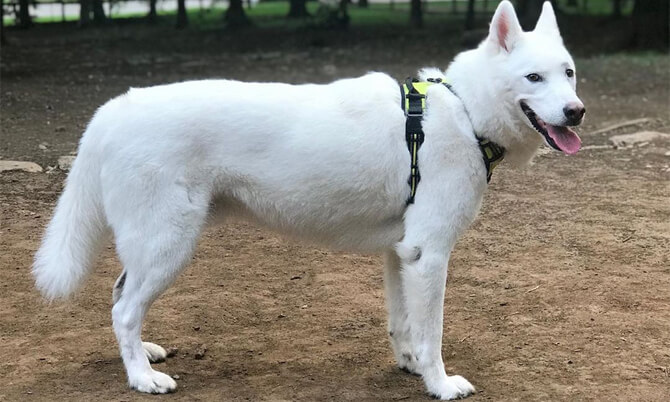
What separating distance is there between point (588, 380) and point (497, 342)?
66 centimetres

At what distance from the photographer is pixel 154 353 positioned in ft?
15.1

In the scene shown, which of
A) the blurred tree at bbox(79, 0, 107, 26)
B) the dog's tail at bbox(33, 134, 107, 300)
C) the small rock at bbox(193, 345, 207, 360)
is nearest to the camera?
the dog's tail at bbox(33, 134, 107, 300)

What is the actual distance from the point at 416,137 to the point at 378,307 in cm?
171

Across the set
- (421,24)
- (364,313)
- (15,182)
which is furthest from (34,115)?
(421,24)

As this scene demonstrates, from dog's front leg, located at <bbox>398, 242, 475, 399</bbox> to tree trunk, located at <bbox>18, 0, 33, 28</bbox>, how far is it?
92.3 feet

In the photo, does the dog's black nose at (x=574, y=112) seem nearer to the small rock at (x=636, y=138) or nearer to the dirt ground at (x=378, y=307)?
the dirt ground at (x=378, y=307)

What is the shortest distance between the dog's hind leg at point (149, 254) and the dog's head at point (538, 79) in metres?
1.64

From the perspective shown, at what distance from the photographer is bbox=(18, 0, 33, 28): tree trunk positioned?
2917 centimetres

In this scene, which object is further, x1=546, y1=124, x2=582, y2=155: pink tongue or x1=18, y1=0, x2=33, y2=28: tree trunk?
x1=18, y1=0, x2=33, y2=28: tree trunk

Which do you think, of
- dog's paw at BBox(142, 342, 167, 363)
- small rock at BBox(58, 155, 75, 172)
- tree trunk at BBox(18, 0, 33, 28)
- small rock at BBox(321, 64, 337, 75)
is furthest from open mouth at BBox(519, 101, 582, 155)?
tree trunk at BBox(18, 0, 33, 28)

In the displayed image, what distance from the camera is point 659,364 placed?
4547 millimetres

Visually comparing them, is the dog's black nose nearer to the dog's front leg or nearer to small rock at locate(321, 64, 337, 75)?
the dog's front leg

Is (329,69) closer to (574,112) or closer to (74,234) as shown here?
(74,234)

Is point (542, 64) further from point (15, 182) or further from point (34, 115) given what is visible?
point (34, 115)
